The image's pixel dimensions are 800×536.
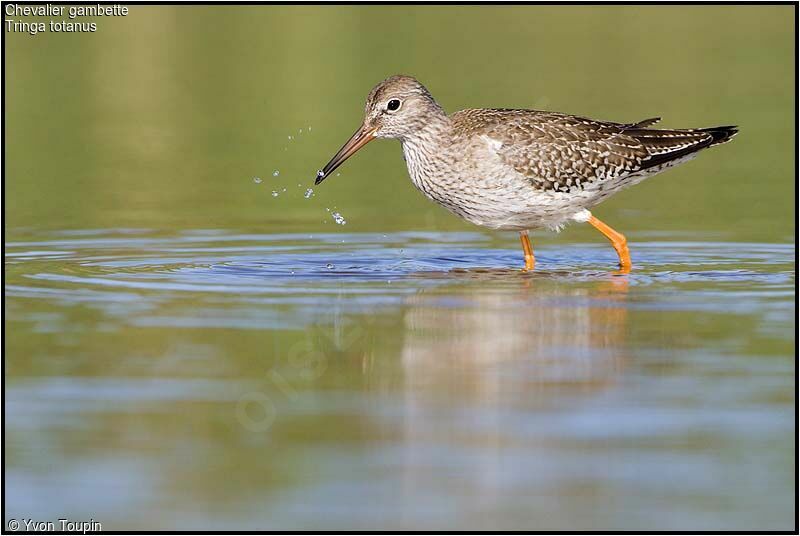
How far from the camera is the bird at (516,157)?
1434 centimetres

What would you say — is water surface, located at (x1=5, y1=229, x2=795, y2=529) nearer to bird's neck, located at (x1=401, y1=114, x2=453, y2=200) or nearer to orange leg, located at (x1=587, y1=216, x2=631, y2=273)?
orange leg, located at (x1=587, y1=216, x2=631, y2=273)

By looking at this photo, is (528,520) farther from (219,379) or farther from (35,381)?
(35,381)

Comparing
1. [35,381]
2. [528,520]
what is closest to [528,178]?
[35,381]

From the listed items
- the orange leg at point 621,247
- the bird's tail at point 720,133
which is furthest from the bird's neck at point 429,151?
the bird's tail at point 720,133

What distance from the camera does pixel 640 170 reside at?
49.8 ft

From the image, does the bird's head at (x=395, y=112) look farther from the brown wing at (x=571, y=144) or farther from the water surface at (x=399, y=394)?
the water surface at (x=399, y=394)

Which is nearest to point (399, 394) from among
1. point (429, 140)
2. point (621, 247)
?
point (621, 247)

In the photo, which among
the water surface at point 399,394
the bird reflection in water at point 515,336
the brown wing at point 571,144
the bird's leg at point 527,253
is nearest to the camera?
the water surface at point 399,394

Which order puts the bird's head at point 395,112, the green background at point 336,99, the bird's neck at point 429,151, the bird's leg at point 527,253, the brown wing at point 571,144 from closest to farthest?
the bird's leg at point 527,253, the brown wing at point 571,144, the bird's neck at point 429,151, the bird's head at point 395,112, the green background at point 336,99

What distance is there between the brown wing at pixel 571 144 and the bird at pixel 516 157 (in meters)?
0.01

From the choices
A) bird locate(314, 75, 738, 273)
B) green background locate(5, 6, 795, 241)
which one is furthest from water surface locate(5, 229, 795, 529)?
green background locate(5, 6, 795, 241)

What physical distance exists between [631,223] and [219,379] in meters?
9.11

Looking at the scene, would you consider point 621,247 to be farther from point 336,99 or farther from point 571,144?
point 336,99

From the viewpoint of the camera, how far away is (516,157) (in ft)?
47.1
